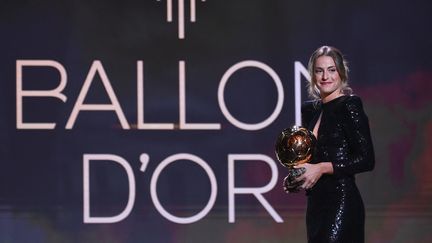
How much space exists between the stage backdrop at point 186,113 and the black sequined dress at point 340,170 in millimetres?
1660

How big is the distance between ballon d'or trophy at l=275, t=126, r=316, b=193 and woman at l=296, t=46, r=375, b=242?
0.03 meters

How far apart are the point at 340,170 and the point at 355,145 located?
0.10 meters

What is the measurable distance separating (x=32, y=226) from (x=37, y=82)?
774mm

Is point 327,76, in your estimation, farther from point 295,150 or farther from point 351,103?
point 295,150

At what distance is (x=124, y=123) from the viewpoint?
4.34m

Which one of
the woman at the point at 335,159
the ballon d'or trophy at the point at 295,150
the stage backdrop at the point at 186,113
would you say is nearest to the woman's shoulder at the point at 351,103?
the woman at the point at 335,159

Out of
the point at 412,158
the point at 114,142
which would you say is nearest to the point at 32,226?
the point at 114,142

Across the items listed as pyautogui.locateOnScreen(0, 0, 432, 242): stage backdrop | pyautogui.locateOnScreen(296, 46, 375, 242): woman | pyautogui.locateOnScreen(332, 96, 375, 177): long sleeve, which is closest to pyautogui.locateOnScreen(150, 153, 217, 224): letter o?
pyautogui.locateOnScreen(0, 0, 432, 242): stage backdrop

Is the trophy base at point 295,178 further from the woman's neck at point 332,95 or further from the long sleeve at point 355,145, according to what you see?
the woman's neck at point 332,95

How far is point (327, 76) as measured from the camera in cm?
271

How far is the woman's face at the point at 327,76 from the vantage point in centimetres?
271

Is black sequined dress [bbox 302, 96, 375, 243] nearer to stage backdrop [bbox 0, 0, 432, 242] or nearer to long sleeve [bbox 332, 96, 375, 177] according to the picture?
long sleeve [bbox 332, 96, 375, 177]

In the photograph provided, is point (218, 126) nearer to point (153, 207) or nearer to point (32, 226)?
point (153, 207)

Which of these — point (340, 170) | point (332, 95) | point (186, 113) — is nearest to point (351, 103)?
point (332, 95)
